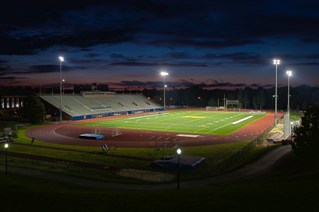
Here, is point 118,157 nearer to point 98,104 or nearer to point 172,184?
point 172,184

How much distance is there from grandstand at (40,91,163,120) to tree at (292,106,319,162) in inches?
2332

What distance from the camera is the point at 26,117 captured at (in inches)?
2704

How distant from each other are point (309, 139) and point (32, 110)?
190 feet

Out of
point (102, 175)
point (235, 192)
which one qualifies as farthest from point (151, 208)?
point (102, 175)

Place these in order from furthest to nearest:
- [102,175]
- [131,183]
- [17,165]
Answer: [17,165] < [102,175] < [131,183]

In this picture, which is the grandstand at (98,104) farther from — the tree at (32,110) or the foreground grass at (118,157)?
the foreground grass at (118,157)

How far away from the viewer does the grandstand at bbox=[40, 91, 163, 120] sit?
8091 cm

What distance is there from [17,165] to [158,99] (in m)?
139

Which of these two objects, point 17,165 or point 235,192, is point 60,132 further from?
point 235,192

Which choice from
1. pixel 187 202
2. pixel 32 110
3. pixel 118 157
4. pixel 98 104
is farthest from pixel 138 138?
pixel 98 104

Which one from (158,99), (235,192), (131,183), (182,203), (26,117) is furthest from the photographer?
(158,99)

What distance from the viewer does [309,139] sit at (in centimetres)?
2469

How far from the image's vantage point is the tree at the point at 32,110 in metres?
68.2

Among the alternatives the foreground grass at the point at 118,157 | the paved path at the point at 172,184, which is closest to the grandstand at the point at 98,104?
the foreground grass at the point at 118,157
